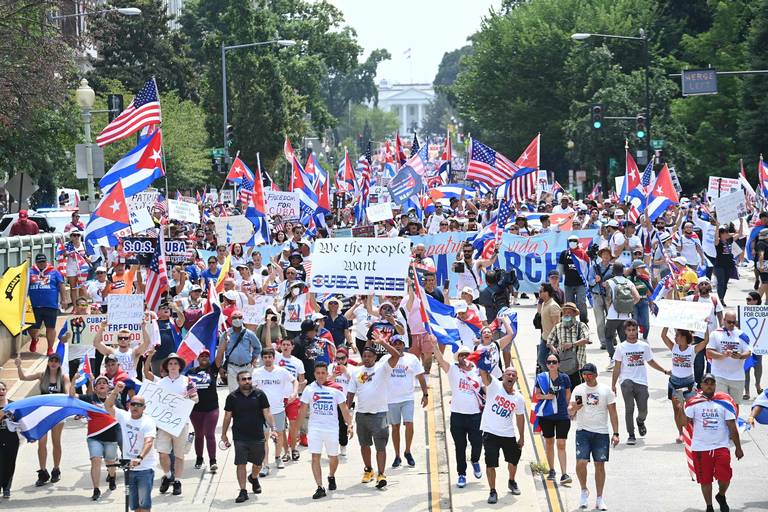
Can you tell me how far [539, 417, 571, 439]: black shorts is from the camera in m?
14.3

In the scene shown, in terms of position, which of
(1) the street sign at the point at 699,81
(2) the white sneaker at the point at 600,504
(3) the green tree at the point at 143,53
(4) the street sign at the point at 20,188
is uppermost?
(3) the green tree at the point at 143,53

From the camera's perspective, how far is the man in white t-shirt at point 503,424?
14.0 meters

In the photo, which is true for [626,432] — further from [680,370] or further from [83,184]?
[83,184]

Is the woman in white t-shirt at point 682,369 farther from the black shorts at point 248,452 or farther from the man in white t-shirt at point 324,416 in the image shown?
the black shorts at point 248,452

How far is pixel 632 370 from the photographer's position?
1588 cm

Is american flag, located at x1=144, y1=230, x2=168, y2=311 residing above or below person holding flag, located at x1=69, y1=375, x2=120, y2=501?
above

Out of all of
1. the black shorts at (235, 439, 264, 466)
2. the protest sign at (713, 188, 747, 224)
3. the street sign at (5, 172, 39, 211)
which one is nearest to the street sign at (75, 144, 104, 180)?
the street sign at (5, 172, 39, 211)

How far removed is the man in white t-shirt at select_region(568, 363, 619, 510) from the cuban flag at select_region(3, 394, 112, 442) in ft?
16.8

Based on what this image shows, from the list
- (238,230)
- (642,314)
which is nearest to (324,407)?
(642,314)

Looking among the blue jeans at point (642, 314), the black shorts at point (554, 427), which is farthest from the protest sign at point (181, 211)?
the black shorts at point (554, 427)

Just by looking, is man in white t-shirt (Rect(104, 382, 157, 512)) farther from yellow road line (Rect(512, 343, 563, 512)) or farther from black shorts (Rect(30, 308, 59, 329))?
black shorts (Rect(30, 308, 59, 329))

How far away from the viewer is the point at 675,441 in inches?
638

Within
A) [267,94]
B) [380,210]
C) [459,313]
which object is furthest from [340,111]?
[459,313]

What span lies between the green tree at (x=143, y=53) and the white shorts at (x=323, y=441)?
2354 inches
